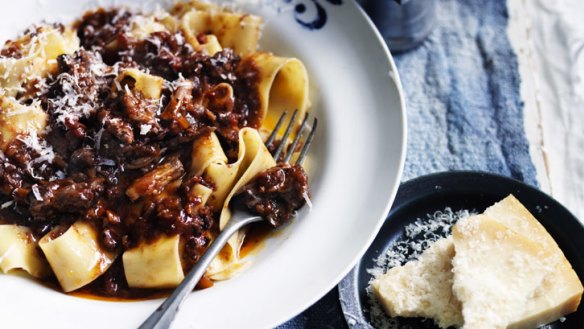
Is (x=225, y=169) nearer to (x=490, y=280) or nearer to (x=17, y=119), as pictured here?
(x=17, y=119)

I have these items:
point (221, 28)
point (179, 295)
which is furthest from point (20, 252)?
point (221, 28)

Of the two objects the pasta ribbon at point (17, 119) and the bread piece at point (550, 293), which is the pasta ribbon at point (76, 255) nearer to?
the pasta ribbon at point (17, 119)

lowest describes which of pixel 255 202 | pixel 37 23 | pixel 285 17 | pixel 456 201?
pixel 456 201

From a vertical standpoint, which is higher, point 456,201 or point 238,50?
point 238,50

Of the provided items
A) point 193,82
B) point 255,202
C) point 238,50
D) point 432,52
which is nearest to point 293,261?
point 255,202

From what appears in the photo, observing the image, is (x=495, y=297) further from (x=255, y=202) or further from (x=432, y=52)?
(x=432, y=52)
